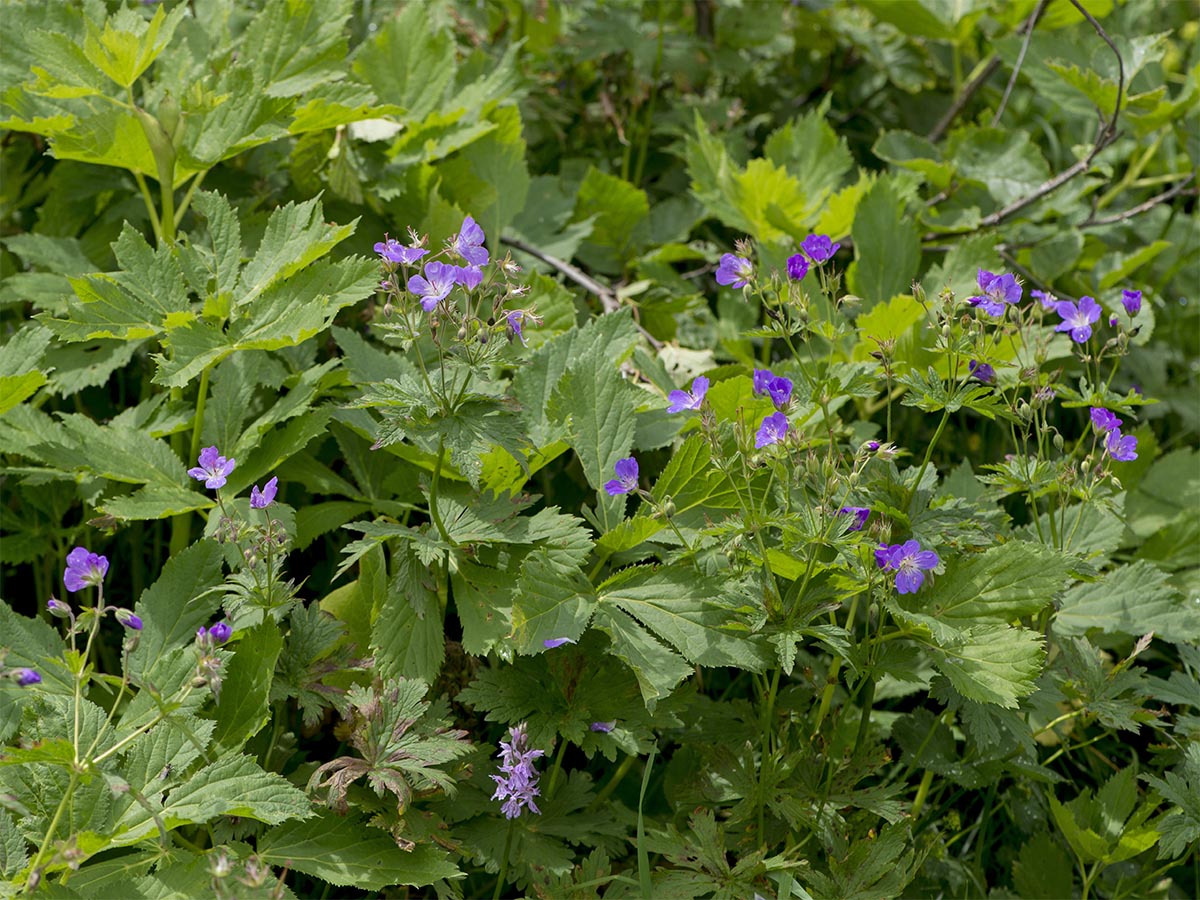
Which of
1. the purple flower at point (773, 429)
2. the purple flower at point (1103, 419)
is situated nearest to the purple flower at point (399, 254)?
the purple flower at point (773, 429)

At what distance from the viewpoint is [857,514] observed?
5.76 ft

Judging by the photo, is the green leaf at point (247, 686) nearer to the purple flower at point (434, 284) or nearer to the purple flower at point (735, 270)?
the purple flower at point (434, 284)

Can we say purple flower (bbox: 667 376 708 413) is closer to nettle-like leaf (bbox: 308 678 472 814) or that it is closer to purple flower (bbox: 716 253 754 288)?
purple flower (bbox: 716 253 754 288)

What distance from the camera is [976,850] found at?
6.89 ft

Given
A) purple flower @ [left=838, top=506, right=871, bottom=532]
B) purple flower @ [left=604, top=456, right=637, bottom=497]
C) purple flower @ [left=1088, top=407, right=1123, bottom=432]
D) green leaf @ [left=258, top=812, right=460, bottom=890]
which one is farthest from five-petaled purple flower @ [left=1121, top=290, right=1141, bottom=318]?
green leaf @ [left=258, top=812, right=460, bottom=890]

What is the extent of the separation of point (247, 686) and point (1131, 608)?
1.48 m

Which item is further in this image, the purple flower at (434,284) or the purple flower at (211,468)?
the purple flower at (211,468)

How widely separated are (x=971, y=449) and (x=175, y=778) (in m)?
1.99

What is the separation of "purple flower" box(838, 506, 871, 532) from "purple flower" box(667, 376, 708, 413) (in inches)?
10.4

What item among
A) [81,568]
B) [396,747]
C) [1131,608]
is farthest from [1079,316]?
[81,568]

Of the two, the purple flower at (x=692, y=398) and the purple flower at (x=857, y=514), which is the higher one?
the purple flower at (x=692, y=398)

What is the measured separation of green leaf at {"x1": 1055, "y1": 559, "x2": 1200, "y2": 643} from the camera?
6.73 ft

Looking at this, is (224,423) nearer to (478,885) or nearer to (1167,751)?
(478,885)

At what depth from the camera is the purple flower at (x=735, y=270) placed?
190 centimetres
